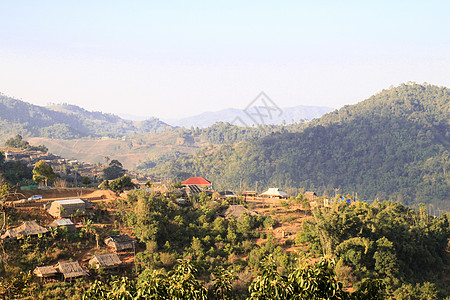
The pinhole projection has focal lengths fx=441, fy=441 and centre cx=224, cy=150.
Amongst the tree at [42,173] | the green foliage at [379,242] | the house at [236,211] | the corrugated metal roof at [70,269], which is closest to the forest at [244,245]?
the green foliage at [379,242]

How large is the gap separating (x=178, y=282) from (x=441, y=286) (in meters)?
23.0

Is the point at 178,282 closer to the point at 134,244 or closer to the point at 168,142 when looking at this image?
the point at 134,244

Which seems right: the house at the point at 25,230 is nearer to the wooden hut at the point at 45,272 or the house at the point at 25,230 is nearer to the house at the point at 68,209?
the house at the point at 68,209

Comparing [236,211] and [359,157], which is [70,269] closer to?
[236,211]

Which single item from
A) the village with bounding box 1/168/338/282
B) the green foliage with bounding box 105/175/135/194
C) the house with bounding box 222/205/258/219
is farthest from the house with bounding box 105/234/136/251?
the green foliage with bounding box 105/175/135/194

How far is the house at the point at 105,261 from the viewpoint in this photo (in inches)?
831

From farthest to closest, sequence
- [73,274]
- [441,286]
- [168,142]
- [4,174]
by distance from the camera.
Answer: [168,142], [4,174], [441,286], [73,274]

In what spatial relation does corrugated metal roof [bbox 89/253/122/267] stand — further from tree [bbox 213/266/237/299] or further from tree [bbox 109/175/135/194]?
tree [bbox 213/266/237/299]

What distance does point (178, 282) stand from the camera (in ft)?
26.5

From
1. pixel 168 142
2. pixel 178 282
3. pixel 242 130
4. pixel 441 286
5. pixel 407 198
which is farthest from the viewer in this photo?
pixel 168 142

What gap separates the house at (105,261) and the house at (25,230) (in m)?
3.49

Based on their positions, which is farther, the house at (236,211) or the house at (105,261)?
the house at (236,211)

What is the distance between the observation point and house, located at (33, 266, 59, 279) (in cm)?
1973

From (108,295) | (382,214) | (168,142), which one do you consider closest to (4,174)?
(382,214)
